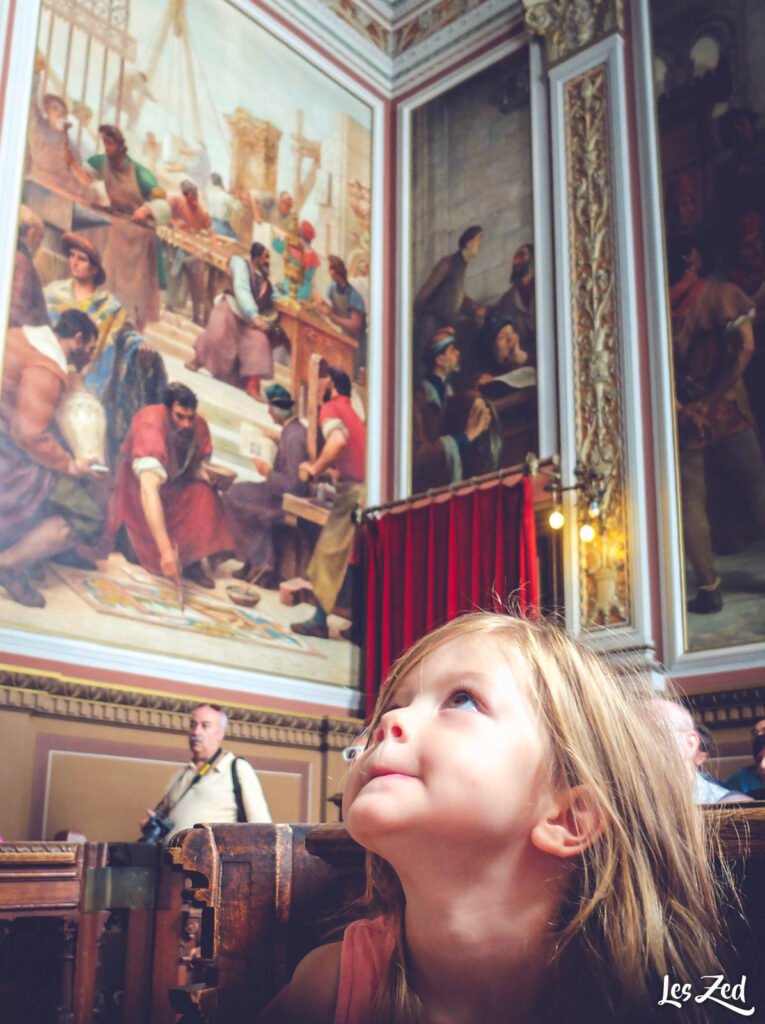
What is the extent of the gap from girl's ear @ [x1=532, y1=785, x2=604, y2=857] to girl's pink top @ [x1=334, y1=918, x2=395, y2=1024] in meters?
0.25

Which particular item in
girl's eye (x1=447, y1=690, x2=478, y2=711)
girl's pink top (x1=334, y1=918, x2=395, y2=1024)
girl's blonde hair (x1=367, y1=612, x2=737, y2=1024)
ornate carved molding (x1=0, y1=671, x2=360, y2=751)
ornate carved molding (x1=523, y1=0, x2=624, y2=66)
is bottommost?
girl's pink top (x1=334, y1=918, x2=395, y2=1024)

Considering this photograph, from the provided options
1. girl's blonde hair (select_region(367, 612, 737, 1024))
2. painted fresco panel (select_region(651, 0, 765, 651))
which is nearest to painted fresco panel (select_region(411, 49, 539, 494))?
painted fresco panel (select_region(651, 0, 765, 651))

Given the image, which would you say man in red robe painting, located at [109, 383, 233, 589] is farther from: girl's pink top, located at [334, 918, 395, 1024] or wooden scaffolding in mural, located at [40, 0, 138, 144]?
girl's pink top, located at [334, 918, 395, 1024]

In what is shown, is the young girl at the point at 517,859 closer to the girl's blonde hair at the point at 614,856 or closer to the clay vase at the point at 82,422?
the girl's blonde hair at the point at 614,856

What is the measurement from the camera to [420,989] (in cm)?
113

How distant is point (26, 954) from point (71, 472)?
10.4 feet

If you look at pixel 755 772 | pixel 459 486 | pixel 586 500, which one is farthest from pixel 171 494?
pixel 755 772

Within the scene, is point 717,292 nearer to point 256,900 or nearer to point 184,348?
point 184,348

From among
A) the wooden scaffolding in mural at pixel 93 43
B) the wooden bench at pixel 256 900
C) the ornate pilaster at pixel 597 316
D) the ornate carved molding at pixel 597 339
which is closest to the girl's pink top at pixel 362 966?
the wooden bench at pixel 256 900

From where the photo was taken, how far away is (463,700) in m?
1.16

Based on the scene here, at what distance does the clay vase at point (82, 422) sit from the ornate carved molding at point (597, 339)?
3.22 metres

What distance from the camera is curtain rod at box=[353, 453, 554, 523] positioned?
6.68m

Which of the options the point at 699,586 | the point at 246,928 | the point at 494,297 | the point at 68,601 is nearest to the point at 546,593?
the point at 699,586

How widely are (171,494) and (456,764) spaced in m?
5.49
